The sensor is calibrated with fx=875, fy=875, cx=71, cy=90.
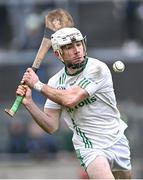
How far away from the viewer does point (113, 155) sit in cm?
911

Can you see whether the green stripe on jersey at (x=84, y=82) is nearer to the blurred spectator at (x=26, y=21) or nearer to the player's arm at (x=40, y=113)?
the player's arm at (x=40, y=113)

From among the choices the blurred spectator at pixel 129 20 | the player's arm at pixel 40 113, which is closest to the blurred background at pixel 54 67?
the blurred spectator at pixel 129 20

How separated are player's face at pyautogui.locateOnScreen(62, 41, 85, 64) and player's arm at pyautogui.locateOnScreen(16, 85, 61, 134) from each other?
0.52m

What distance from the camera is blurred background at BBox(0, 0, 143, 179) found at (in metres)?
16.7

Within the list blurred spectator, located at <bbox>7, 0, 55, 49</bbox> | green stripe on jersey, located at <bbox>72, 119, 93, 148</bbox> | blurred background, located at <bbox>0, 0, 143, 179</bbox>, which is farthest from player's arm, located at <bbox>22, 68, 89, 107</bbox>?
blurred spectator, located at <bbox>7, 0, 55, 49</bbox>

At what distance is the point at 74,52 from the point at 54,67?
902cm

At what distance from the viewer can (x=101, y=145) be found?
909cm

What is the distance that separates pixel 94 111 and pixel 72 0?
9.98 metres

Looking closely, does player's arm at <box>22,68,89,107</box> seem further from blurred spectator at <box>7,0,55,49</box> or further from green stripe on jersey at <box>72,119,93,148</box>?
blurred spectator at <box>7,0,55,49</box>

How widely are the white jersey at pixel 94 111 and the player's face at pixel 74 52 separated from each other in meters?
0.17

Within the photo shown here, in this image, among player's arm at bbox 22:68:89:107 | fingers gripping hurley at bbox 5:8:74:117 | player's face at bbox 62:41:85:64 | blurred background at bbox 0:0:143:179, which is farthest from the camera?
blurred background at bbox 0:0:143:179

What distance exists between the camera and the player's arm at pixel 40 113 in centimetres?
901

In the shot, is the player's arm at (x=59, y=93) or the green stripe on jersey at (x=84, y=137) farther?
the green stripe on jersey at (x=84, y=137)

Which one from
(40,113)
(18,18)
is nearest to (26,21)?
(18,18)
